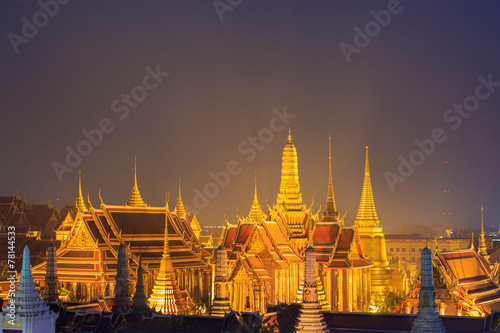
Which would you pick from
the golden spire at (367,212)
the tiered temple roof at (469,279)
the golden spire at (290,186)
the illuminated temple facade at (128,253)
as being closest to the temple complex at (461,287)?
the tiered temple roof at (469,279)

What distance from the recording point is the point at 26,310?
33562 millimetres

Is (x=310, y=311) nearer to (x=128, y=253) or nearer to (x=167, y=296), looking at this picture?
(x=167, y=296)

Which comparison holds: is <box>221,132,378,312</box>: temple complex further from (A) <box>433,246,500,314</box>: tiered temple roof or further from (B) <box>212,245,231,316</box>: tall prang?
(B) <box>212,245,231,316</box>: tall prang

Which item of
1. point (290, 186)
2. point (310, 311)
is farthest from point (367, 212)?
point (310, 311)

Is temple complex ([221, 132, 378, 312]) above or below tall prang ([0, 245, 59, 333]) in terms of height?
above

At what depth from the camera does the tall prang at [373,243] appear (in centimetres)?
6575

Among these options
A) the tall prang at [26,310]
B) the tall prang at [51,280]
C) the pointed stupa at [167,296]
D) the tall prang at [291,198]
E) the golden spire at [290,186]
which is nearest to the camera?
the tall prang at [26,310]

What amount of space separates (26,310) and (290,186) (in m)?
29.6

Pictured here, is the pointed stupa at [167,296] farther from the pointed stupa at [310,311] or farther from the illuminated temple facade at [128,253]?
the pointed stupa at [310,311]

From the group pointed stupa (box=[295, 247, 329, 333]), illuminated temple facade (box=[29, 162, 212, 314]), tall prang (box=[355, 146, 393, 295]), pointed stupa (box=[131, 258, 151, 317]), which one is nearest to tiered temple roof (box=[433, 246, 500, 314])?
pointed stupa (box=[295, 247, 329, 333])

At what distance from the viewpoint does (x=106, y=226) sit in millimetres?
56500

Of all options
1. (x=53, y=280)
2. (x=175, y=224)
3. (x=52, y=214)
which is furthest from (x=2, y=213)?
(x=53, y=280)

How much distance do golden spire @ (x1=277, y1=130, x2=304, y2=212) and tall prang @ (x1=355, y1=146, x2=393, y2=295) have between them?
7.04 meters

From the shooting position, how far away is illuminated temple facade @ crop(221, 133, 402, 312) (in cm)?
5391
